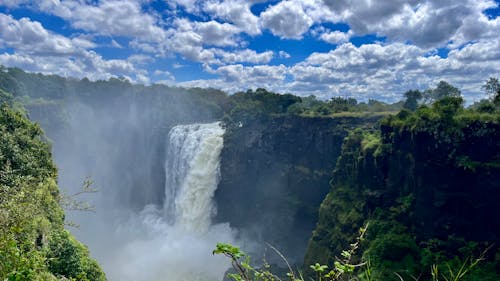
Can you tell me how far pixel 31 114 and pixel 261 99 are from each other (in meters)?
37.8

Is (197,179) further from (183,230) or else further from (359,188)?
(359,188)

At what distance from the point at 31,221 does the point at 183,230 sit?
1348 inches

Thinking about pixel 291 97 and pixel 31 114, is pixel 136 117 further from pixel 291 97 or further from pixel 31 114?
pixel 291 97

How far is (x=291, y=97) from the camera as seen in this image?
50250 mm

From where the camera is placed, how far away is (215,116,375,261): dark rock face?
38.0 m

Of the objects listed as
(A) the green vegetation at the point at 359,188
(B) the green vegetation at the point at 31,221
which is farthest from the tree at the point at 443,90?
(B) the green vegetation at the point at 31,221

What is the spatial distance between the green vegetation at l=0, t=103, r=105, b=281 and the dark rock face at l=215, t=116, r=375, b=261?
24768mm

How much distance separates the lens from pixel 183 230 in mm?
44938

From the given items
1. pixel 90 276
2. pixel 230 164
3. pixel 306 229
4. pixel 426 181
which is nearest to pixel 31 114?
pixel 230 164

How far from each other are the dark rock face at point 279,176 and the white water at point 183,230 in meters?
2.03

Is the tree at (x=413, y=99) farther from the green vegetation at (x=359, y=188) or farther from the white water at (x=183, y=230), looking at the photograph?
the white water at (x=183, y=230)

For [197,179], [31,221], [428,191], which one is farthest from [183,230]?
[31,221]

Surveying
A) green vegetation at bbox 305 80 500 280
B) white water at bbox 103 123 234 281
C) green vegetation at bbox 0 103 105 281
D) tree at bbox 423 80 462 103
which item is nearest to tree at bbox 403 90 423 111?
tree at bbox 423 80 462 103

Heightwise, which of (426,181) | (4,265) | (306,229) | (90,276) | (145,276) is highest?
(4,265)
